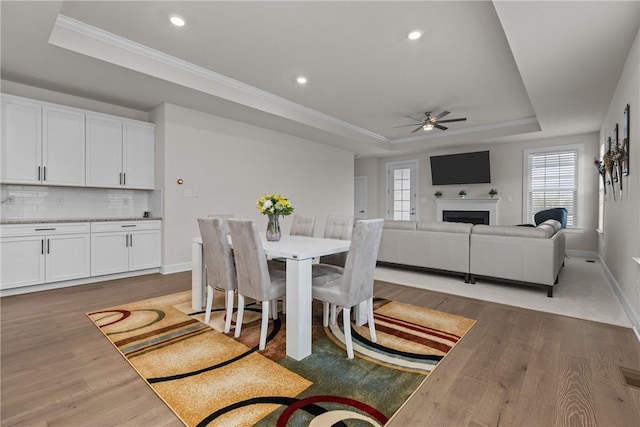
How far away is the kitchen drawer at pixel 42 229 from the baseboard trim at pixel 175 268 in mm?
1161

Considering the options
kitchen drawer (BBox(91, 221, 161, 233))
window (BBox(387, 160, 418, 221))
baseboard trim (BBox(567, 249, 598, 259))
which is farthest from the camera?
window (BBox(387, 160, 418, 221))

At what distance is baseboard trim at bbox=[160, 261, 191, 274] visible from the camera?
15.9 ft

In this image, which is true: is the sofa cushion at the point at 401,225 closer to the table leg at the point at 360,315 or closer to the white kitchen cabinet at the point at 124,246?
the table leg at the point at 360,315

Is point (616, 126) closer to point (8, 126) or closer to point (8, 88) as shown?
point (8, 126)

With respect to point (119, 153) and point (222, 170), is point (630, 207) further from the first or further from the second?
point (119, 153)

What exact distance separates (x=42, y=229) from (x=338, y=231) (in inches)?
144

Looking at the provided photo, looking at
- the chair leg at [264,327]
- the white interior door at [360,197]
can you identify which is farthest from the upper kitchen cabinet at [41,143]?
the white interior door at [360,197]

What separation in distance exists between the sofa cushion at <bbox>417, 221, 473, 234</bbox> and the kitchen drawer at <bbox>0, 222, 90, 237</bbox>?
4791mm

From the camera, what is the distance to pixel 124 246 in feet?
14.9

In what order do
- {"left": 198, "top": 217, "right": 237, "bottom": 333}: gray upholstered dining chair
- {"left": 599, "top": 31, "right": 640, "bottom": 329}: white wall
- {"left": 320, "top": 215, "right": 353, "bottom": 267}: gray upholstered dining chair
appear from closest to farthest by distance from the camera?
{"left": 198, "top": 217, "right": 237, "bottom": 333}: gray upholstered dining chair → {"left": 599, "top": 31, "right": 640, "bottom": 329}: white wall → {"left": 320, "top": 215, "right": 353, "bottom": 267}: gray upholstered dining chair

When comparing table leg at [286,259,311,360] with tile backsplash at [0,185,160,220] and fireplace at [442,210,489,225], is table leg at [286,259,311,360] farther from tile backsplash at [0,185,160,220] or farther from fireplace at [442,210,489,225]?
fireplace at [442,210,489,225]

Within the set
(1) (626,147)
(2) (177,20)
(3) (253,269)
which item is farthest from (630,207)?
(2) (177,20)

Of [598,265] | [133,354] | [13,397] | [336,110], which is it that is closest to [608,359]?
[133,354]

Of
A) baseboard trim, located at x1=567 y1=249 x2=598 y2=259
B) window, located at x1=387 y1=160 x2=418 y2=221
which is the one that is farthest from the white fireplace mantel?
baseboard trim, located at x1=567 y1=249 x2=598 y2=259
